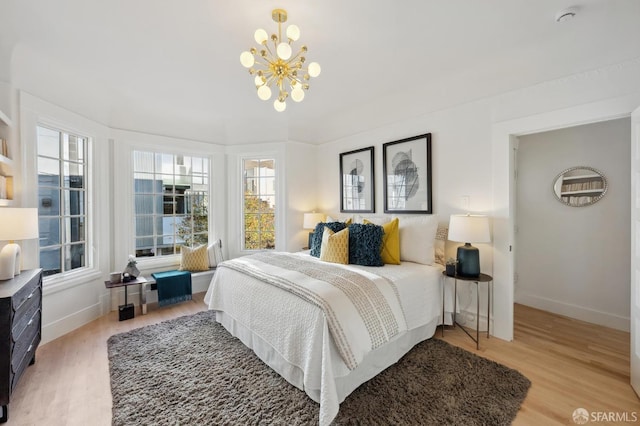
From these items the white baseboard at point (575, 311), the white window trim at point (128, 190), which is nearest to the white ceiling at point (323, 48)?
the white window trim at point (128, 190)

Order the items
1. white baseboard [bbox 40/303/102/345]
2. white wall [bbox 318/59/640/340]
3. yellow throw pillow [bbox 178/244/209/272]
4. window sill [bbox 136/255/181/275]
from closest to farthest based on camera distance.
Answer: white wall [bbox 318/59/640/340]
white baseboard [bbox 40/303/102/345]
window sill [bbox 136/255/181/275]
yellow throw pillow [bbox 178/244/209/272]

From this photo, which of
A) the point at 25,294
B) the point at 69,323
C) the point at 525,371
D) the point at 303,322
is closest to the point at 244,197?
the point at 69,323

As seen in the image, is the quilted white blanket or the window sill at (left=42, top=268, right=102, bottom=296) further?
the window sill at (left=42, top=268, right=102, bottom=296)

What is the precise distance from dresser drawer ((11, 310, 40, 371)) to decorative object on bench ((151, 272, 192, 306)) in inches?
48.9

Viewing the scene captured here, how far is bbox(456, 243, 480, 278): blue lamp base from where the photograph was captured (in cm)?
259

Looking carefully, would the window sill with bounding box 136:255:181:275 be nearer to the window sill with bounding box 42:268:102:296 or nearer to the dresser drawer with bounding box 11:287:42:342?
the window sill with bounding box 42:268:102:296

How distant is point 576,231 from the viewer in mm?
3154

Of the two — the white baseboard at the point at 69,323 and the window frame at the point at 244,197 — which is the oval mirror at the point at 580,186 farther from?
the white baseboard at the point at 69,323

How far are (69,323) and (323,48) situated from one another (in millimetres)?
3773

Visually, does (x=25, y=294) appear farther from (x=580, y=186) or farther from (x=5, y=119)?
(x=580, y=186)

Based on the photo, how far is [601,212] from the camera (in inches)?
118

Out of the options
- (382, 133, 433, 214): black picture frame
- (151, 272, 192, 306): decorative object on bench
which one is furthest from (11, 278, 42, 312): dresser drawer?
(382, 133, 433, 214): black picture frame

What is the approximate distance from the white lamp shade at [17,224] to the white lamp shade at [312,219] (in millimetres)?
2995

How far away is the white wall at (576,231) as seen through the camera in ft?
9.38
